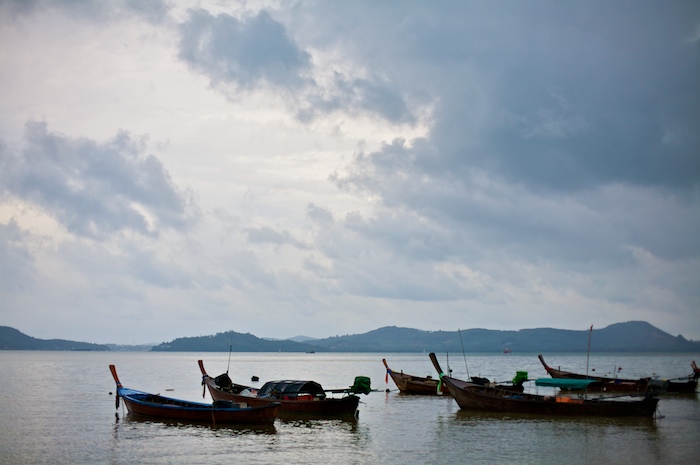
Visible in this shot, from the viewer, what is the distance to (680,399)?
195 ft

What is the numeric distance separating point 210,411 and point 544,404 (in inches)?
835

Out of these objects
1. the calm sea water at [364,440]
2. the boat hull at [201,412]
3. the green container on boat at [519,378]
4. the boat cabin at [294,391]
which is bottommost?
the calm sea water at [364,440]

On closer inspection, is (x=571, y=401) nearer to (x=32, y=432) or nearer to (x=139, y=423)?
(x=139, y=423)

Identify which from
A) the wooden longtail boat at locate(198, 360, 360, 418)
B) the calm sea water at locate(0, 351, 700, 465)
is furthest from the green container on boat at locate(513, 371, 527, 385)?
the wooden longtail boat at locate(198, 360, 360, 418)

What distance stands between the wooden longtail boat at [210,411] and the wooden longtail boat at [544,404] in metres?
15.6

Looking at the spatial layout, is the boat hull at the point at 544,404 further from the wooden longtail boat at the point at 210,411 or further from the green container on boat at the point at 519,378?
the wooden longtail boat at the point at 210,411

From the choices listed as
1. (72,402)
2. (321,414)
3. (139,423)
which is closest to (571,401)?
(321,414)

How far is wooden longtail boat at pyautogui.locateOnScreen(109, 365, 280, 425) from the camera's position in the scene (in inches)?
1435

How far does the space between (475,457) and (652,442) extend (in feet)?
35.6

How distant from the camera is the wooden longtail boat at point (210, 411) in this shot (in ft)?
120

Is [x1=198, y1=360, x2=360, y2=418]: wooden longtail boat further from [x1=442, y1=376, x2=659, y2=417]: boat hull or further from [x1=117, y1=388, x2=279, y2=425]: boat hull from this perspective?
[x1=442, y1=376, x2=659, y2=417]: boat hull

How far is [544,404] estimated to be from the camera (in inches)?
1658

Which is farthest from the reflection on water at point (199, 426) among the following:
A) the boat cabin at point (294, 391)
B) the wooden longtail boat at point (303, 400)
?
the boat cabin at point (294, 391)

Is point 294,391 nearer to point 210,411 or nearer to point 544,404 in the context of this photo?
point 210,411
